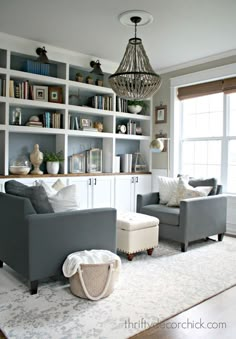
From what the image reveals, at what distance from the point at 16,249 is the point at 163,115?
3762 millimetres

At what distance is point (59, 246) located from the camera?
261cm

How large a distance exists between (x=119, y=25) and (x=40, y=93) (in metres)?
1.53

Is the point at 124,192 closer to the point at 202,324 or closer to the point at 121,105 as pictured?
the point at 121,105

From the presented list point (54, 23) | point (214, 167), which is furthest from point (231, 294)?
point (54, 23)

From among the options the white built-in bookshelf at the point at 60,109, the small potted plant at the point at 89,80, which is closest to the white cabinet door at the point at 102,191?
the white built-in bookshelf at the point at 60,109

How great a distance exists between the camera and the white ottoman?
3.33 m

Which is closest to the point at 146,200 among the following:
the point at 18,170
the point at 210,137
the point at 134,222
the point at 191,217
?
the point at 191,217

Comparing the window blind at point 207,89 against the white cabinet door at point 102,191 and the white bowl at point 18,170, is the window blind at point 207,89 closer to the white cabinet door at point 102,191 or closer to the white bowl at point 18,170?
the white cabinet door at point 102,191

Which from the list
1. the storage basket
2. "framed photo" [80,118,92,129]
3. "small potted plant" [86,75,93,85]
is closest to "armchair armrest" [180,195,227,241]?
the storage basket

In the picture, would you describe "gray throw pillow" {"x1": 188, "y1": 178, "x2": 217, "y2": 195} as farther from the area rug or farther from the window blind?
the window blind

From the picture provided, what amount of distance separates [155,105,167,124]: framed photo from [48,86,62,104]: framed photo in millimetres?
1872

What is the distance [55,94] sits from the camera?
466 centimetres

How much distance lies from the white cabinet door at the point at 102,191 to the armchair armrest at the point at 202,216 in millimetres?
1608

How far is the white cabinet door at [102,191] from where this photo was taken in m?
4.93
